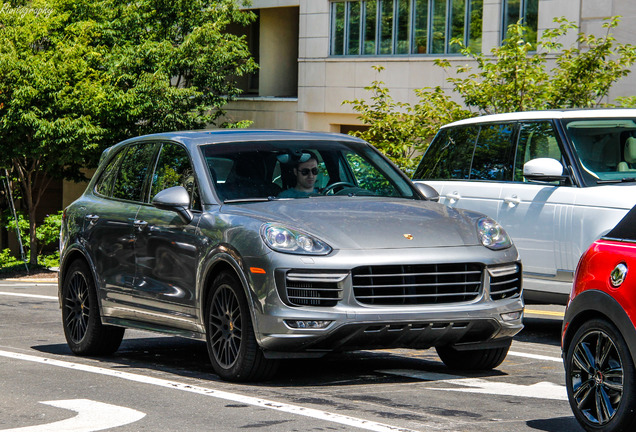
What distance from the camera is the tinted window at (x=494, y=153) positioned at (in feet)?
34.8

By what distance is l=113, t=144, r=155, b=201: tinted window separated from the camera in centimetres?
925

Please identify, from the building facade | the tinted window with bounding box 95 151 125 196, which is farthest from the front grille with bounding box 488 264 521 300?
the building facade

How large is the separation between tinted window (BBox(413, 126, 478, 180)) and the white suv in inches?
5.3

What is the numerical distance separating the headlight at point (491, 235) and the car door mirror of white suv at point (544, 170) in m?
1.85

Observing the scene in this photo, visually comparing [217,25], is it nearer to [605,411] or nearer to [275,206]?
[275,206]

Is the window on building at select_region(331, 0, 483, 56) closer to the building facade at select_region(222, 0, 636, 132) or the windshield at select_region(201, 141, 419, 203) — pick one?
the building facade at select_region(222, 0, 636, 132)

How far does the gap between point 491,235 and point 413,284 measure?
2.54 feet

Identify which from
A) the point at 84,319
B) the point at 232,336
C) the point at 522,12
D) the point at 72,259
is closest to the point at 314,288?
the point at 232,336

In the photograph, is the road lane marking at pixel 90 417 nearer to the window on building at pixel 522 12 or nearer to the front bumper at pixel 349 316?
the front bumper at pixel 349 316

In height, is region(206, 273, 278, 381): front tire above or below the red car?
below

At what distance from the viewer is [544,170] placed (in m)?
9.61

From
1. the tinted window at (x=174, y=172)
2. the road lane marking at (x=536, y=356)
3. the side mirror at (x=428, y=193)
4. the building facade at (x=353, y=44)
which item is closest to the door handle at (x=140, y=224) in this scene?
the tinted window at (x=174, y=172)

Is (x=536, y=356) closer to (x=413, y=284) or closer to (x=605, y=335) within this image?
(x=413, y=284)

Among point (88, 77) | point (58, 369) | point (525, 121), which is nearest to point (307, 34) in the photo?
point (88, 77)
